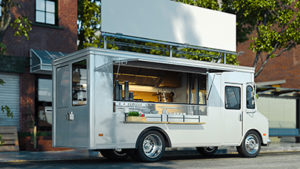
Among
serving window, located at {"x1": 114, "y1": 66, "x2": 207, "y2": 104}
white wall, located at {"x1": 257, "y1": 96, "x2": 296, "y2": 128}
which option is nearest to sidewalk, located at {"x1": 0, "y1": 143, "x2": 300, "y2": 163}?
serving window, located at {"x1": 114, "y1": 66, "x2": 207, "y2": 104}

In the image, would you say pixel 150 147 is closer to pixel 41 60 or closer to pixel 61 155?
pixel 61 155

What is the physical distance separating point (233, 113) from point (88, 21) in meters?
13.9

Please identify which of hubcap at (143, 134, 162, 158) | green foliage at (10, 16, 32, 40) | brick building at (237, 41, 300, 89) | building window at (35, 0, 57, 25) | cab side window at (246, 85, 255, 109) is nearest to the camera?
green foliage at (10, 16, 32, 40)

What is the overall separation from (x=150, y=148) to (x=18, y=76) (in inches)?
308

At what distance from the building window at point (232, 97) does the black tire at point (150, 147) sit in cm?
288

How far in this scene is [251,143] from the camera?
45.6 ft

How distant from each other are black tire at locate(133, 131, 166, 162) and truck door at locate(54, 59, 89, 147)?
1.49 metres

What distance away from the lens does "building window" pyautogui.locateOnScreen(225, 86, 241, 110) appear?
44.5 feet

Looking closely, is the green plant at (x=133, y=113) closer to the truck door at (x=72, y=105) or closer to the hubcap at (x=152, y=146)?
the hubcap at (x=152, y=146)

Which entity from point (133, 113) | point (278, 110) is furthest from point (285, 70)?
point (133, 113)

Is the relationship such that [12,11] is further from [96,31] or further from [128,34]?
[96,31]

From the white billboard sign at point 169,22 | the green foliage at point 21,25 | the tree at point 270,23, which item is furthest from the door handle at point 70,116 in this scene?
the tree at point 270,23

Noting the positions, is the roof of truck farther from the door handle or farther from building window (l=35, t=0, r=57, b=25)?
building window (l=35, t=0, r=57, b=25)

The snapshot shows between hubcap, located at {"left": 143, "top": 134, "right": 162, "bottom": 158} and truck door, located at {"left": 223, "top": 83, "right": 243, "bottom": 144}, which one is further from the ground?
truck door, located at {"left": 223, "top": 83, "right": 243, "bottom": 144}
